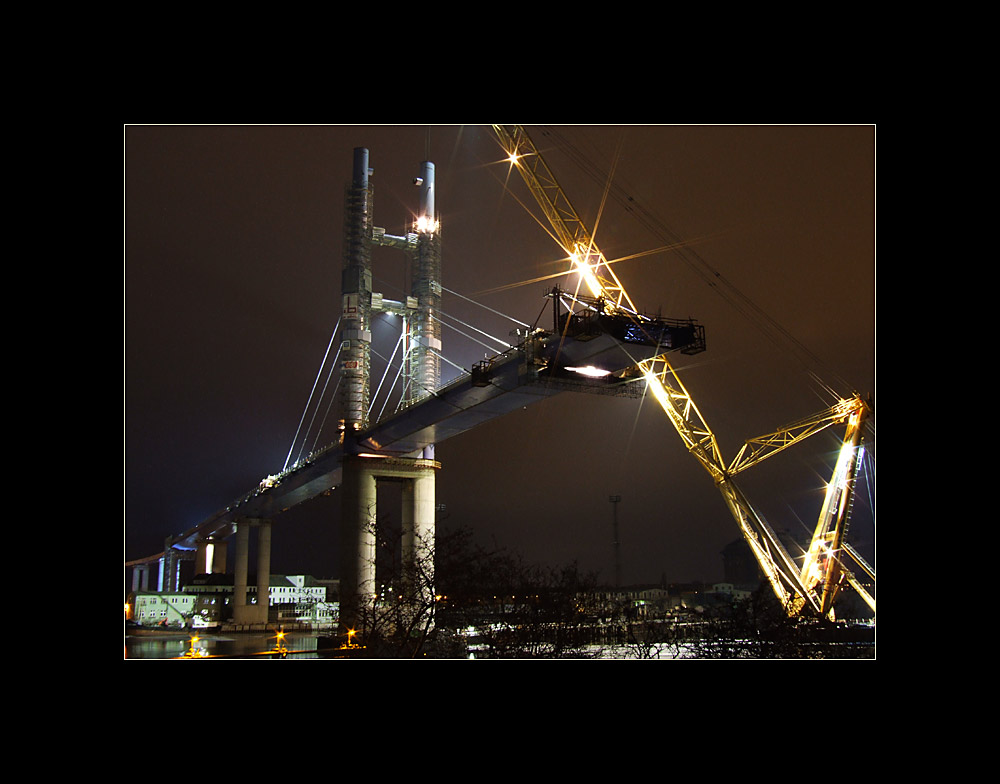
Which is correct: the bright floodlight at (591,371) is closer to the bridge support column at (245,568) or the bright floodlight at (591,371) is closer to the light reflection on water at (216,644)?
the light reflection on water at (216,644)

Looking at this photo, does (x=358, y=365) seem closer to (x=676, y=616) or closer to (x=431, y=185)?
(x=431, y=185)

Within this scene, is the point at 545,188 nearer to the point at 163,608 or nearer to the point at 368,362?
the point at 368,362

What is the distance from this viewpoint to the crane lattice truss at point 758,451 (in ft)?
113

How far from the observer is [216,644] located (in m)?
50.7

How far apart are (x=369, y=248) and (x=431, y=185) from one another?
628 centimetres

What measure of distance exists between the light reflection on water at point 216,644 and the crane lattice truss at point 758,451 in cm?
2038

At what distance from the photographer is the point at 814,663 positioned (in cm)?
1548

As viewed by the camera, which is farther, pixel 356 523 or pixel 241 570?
pixel 241 570

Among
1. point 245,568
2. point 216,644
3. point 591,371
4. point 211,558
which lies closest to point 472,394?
point 591,371

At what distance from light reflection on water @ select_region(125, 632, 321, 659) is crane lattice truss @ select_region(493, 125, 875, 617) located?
20382mm

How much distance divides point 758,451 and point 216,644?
3276 cm

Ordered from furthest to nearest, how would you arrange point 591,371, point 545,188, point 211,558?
point 211,558 → point 545,188 → point 591,371
